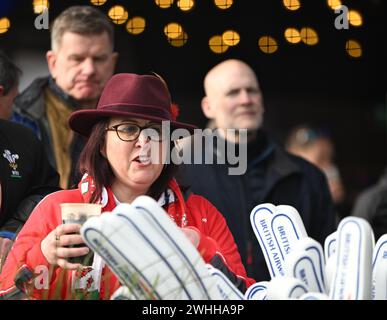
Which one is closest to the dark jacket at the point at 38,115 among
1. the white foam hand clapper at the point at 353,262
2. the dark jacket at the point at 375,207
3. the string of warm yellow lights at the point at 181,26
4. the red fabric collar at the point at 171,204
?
the string of warm yellow lights at the point at 181,26

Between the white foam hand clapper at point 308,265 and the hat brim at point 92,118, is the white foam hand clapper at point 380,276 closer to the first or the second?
the white foam hand clapper at point 308,265

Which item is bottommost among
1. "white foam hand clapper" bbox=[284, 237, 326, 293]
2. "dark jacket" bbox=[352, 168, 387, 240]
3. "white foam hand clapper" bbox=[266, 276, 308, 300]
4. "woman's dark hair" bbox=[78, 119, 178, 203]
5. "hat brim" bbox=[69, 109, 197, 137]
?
"white foam hand clapper" bbox=[266, 276, 308, 300]

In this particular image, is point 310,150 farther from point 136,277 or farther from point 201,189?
point 136,277

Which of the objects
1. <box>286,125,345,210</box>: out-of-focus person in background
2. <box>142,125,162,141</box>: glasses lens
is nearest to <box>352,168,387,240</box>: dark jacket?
<box>286,125,345,210</box>: out-of-focus person in background

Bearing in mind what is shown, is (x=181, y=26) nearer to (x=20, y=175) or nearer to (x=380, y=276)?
(x=20, y=175)

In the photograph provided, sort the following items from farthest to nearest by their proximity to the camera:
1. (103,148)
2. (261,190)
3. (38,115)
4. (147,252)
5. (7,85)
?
1. (261,190)
2. (38,115)
3. (7,85)
4. (103,148)
5. (147,252)

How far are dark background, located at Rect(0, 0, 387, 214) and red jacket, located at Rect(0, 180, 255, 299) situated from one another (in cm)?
118

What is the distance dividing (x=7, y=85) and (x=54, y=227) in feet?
2.70

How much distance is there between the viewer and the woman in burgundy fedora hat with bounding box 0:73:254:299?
2420mm

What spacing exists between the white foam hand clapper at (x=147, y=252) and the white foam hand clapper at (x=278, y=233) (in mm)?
368

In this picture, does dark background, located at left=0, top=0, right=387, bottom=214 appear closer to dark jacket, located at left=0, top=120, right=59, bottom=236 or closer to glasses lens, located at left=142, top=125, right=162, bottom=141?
dark jacket, located at left=0, top=120, right=59, bottom=236

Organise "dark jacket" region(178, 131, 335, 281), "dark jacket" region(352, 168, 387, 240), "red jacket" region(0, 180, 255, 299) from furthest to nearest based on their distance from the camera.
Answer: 1. "dark jacket" region(352, 168, 387, 240)
2. "dark jacket" region(178, 131, 335, 281)
3. "red jacket" region(0, 180, 255, 299)

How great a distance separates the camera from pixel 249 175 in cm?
Answer: 446

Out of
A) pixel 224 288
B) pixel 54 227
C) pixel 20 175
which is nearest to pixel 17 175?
pixel 20 175
